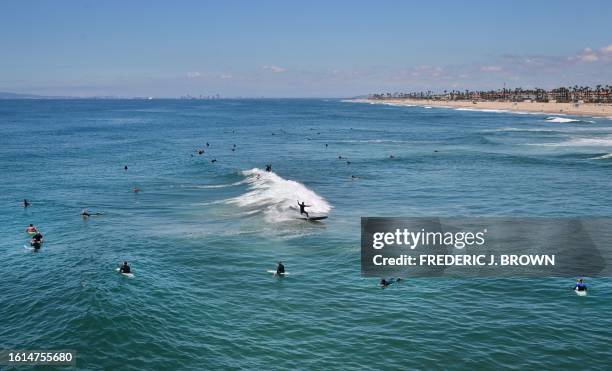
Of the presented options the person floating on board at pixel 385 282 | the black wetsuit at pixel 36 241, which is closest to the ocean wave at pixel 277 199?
the person floating on board at pixel 385 282

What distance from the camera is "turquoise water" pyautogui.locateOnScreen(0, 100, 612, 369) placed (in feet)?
88.0

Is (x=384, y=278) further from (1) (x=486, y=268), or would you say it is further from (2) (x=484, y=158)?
(2) (x=484, y=158)

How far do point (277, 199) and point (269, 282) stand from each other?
84.8 feet

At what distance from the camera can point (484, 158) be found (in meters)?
101

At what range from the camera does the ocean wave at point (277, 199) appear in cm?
5500

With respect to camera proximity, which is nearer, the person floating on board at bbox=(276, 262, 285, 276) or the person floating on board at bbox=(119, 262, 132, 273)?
the person floating on board at bbox=(119, 262, 132, 273)

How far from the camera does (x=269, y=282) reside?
117 ft

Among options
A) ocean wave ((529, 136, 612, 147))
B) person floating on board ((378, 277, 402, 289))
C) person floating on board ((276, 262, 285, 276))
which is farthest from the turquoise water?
ocean wave ((529, 136, 612, 147))

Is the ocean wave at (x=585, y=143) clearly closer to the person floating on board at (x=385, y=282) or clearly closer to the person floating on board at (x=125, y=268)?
the person floating on board at (x=385, y=282)

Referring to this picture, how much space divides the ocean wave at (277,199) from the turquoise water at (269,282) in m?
0.32

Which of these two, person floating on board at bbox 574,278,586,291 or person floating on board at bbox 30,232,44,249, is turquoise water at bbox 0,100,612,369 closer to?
person floating on board at bbox 574,278,586,291

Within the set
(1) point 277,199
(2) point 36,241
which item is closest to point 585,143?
(1) point 277,199

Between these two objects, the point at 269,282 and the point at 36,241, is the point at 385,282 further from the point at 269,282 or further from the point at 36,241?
the point at 36,241

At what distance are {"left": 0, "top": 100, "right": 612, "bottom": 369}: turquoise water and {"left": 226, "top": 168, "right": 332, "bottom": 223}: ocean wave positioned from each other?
0.32 metres
